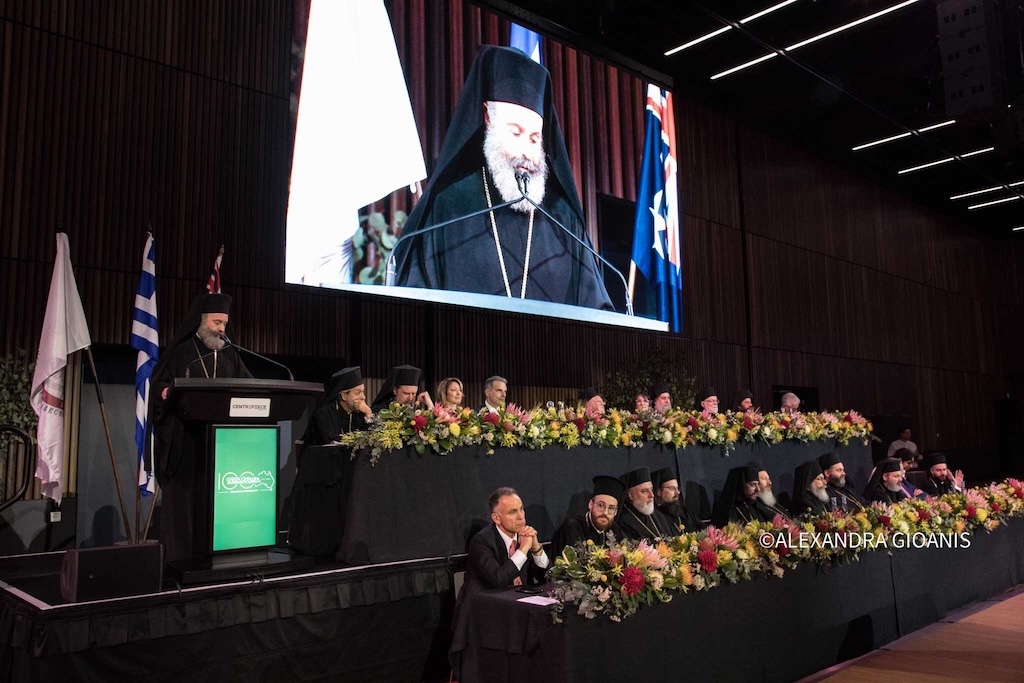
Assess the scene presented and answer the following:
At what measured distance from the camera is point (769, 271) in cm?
1346

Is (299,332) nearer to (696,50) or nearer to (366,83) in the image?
(366,83)

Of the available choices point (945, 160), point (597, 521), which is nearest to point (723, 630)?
point (597, 521)

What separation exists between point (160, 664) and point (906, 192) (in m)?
17.7

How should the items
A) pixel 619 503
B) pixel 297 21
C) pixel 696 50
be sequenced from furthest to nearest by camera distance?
pixel 696 50 → pixel 297 21 → pixel 619 503

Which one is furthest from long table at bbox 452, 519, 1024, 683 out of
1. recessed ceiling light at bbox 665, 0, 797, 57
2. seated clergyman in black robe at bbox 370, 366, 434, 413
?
recessed ceiling light at bbox 665, 0, 797, 57

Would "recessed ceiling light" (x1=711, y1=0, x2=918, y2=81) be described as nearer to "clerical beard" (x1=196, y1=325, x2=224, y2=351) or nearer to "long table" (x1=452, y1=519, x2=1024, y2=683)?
"long table" (x1=452, y1=519, x2=1024, y2=683)

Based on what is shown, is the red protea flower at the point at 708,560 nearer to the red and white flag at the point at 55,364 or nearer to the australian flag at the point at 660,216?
the red and white flag at the point at 55,364

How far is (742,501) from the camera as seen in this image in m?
6.46

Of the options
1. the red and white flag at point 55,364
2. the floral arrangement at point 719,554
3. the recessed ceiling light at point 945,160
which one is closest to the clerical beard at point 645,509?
the floral arrangement at point 719,554

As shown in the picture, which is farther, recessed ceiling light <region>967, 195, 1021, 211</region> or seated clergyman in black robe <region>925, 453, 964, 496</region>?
recessed ceiling light <region>967, 195, 1021, 211</region>

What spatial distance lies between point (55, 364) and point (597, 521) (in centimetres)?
342

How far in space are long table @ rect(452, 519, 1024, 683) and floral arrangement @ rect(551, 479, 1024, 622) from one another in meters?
0.07

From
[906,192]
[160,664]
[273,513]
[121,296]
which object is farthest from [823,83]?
[160,664]

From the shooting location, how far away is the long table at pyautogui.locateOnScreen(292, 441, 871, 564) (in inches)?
183
